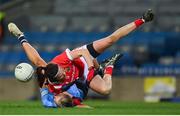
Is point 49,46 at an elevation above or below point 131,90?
above

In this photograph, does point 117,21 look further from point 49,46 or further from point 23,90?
point 23,90

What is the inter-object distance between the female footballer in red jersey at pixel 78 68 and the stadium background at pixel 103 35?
7.61 metres

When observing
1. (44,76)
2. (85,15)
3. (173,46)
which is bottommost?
(44,76)

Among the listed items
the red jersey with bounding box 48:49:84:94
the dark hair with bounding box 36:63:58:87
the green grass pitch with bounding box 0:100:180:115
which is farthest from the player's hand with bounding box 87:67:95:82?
the dark hair with bounding box 36:63:58:87

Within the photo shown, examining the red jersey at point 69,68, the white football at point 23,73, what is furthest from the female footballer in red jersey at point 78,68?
the white football at point 23,73

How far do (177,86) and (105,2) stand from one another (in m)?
5.28

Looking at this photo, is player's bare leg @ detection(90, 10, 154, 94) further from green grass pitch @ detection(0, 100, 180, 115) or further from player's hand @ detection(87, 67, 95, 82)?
green grass pitch @ detection(0, 100, 180, 115)

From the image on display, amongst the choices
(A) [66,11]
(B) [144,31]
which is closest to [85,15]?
(A) [66,11]

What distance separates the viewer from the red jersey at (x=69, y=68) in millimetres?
12273

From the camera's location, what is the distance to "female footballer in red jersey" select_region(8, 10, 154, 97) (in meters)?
12.0

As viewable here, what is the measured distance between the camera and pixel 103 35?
907 inches

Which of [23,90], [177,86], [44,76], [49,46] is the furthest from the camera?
[49,46]

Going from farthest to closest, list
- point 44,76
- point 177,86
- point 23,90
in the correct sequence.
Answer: point 23,90
point 177,86
point 44,76

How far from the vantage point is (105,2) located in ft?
80.5
